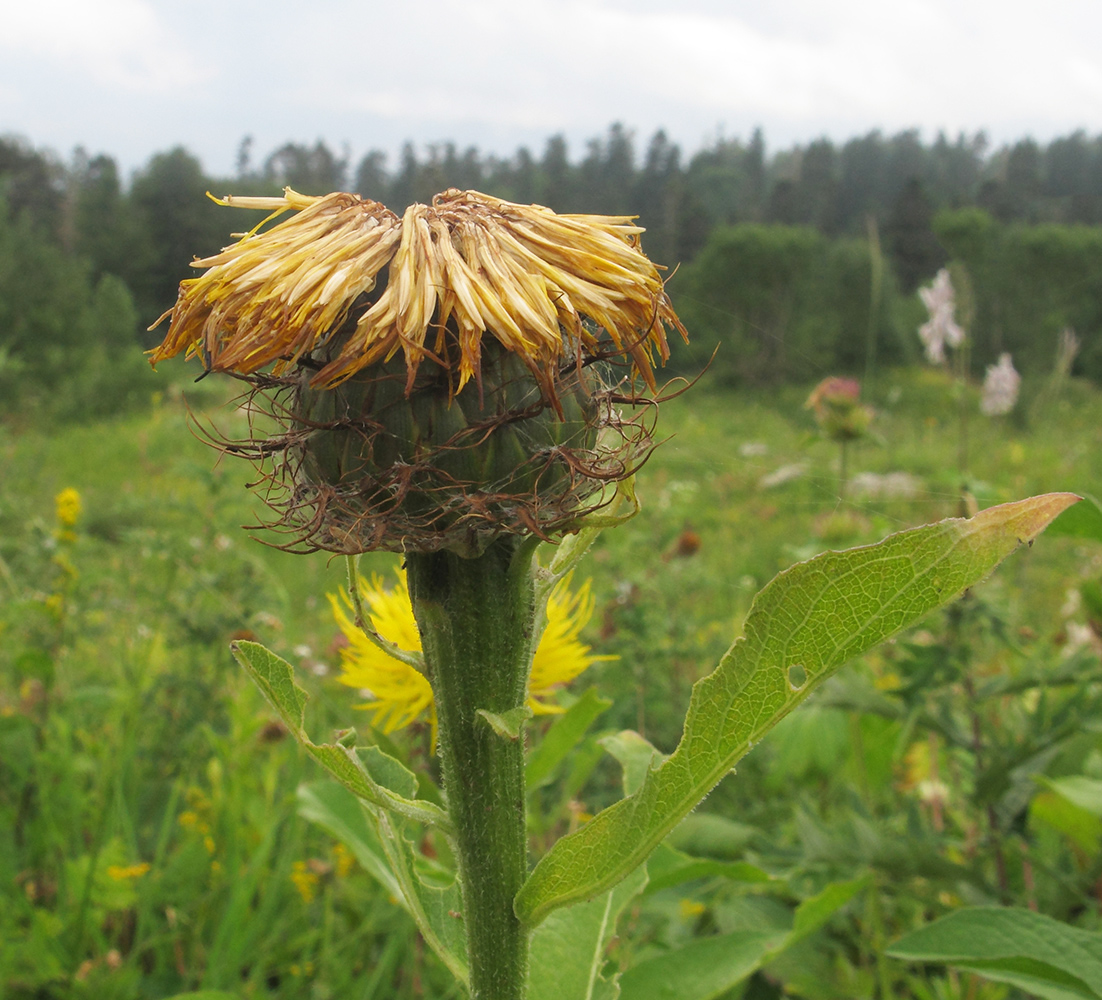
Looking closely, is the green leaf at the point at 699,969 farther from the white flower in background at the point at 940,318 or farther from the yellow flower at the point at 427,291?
the white flower in background at the point at 940,318

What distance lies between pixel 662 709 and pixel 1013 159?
57.1 meters

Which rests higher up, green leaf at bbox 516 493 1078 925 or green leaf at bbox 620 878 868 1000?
green leaf at bbox 516 493 1078 925

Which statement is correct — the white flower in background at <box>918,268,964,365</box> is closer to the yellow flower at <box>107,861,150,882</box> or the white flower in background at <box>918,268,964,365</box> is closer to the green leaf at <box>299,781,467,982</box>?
the green leaf at <box>299,781,467,982</box>

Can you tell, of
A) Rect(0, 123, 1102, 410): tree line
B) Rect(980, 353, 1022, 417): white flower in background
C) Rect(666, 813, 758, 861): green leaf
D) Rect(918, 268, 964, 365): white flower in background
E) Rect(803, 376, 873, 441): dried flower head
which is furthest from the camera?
Rect(0, 123, 1102, 410): tree line

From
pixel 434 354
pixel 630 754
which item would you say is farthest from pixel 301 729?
pixel 630 754

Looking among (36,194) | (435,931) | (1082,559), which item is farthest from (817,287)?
(36,194)

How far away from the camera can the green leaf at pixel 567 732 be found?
1.38m

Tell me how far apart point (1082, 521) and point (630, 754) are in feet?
2.46

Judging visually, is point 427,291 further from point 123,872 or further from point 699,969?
point 123,872

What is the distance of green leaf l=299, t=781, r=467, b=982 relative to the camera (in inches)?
39.6

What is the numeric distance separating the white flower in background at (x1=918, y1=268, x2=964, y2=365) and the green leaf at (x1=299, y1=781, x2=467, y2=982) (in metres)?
3.87

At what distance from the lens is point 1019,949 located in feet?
3.71

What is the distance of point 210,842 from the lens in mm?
2283

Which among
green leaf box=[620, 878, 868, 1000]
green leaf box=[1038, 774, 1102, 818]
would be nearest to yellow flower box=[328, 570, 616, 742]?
green leaf box=[620, 878, 868, 1000]
